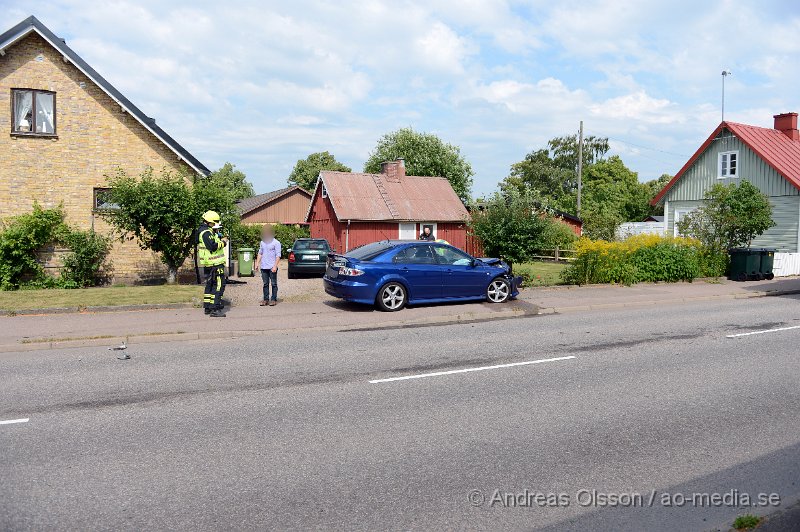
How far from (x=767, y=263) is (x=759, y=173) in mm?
8511

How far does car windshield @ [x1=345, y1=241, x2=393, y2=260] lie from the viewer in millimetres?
13188

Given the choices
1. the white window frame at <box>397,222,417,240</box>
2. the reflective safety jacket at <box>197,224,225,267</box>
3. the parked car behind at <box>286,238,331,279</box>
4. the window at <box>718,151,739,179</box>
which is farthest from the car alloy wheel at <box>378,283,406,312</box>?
the window at <box>718,151,739,179</box>

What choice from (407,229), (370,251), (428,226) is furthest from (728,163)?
(370,251)

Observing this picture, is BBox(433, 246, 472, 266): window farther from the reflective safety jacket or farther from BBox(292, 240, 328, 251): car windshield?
BBox(292, 240, 328, 251): car windshield

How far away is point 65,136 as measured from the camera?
1792 cm

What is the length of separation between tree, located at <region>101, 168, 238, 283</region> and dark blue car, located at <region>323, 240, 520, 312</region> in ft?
15.6

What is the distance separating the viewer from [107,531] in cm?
368

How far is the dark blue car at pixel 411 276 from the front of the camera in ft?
42.4

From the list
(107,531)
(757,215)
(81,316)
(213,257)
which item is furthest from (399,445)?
(757,215)

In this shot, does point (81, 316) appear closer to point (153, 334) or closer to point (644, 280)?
point (153, 334)

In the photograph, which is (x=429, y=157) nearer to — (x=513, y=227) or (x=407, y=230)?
(x=407, y=230)

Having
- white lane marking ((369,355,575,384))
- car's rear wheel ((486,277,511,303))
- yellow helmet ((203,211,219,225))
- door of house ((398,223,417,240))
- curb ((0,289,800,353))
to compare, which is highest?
door of house ((398,223,417,240))

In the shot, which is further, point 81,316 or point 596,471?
point 81,316

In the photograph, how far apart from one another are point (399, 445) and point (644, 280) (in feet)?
53.3
